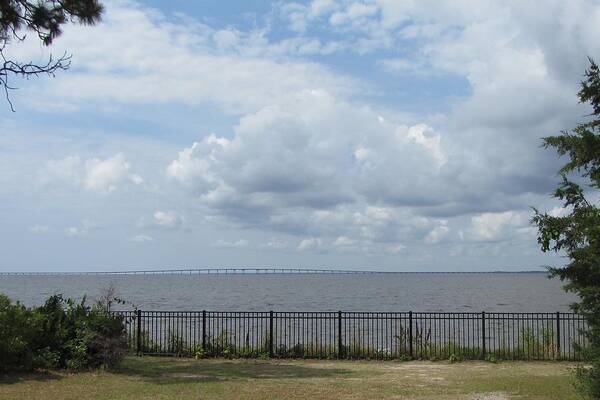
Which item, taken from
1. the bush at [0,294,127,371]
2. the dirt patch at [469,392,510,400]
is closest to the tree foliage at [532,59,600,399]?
the dirt patch at [469,392,510,400]

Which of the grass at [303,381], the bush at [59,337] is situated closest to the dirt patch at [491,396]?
the grass at [303,381]

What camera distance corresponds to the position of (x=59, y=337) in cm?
1492

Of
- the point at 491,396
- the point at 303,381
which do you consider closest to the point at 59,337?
the point at 303,381

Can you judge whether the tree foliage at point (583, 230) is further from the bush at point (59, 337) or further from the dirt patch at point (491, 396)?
the bush at point (59, 337)

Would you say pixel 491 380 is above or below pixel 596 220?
below

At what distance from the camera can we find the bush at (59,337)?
14031 millimetres

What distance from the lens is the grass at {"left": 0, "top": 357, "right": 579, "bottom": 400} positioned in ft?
39.4

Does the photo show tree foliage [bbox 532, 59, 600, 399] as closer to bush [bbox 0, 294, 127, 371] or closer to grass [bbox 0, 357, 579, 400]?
grass [bbox 0, 357, 579, 400]

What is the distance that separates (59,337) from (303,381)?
5.70m

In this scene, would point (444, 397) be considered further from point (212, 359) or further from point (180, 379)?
point (212, 359)

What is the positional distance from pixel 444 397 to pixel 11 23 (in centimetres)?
1155

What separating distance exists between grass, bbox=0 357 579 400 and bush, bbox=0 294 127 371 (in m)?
0.45

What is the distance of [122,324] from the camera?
15531 mm

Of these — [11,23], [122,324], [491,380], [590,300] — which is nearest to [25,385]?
[122,324]
